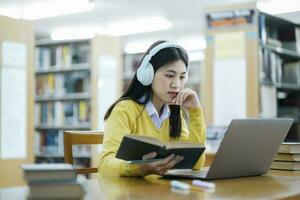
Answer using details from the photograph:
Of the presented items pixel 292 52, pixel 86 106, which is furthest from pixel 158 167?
pixel 86 106

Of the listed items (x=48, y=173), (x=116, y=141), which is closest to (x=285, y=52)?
(x=116, y=141)

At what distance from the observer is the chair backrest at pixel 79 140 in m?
1.65

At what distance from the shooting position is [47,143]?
5645 millimetres

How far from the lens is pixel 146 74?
1.67 meters

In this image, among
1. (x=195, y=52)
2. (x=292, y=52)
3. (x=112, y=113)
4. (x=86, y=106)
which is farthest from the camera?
(x=195, y=52)

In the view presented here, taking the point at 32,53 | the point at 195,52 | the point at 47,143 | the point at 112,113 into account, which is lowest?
the point at 47,143

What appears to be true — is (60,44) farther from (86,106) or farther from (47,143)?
(47,143)

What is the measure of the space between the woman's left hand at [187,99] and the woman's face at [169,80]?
0.03 meters

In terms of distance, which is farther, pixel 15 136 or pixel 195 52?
pixel 195 52

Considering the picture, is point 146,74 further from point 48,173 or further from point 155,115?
point 48,173

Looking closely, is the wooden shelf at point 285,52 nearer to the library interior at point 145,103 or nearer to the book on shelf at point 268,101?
the library interior at point 145,103

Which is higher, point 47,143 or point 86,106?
point 86,106

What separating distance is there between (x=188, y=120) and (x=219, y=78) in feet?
6.21

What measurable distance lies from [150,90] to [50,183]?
0.89m
